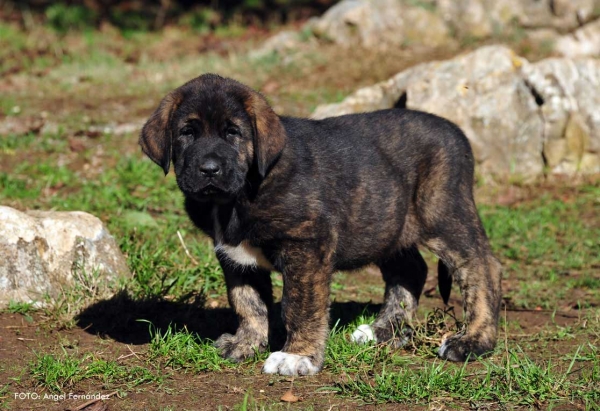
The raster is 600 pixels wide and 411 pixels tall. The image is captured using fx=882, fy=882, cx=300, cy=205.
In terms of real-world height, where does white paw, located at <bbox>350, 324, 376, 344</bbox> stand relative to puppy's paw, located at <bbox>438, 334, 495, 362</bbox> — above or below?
above

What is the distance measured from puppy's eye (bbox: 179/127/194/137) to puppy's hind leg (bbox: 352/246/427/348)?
1.78 meters

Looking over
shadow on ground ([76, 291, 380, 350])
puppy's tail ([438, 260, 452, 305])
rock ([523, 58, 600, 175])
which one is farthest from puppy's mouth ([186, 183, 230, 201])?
rock ([523, 58, 600, 175])

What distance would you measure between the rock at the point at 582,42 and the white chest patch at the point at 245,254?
9.16 meters

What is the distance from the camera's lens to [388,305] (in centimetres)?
636

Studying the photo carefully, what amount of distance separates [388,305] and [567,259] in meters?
2.60

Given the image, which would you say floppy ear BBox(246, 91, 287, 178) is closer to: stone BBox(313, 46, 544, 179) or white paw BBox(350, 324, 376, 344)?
white paw BBox(350, 324, 376, 344)

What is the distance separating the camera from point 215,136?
204 inches

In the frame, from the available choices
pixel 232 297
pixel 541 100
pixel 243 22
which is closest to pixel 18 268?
pixel 232 297

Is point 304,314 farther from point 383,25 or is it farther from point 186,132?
point 383,25

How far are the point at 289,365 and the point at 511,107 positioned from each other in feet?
19.0

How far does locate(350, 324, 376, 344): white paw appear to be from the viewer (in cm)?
582

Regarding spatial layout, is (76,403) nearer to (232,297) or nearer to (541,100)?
(232,297)

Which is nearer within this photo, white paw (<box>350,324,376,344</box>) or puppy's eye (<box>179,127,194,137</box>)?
puppy's eye (<box>179,127,194,137</box>)

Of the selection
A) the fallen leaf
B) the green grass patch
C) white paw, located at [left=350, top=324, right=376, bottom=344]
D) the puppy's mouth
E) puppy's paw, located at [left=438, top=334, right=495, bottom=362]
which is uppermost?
the puppy's mouth
